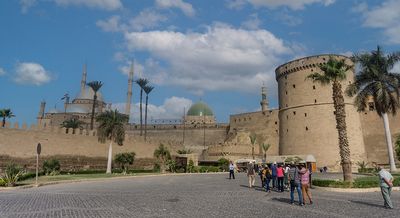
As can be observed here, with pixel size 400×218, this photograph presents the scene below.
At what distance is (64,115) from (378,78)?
6575 centimetres

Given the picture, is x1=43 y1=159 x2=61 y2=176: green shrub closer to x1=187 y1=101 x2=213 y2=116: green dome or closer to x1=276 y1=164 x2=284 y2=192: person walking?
x1=276 y1=164 x2=284 y2=192: person walking

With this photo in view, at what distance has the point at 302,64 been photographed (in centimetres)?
4494

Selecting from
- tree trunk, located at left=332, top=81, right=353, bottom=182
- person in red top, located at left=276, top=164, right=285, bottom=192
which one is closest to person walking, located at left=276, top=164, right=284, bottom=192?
person in red top, located at left=276, top=164, right=285, bottom=192

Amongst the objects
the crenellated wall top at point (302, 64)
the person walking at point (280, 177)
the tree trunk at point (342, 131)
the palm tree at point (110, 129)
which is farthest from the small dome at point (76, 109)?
the person walking at point (280, 177)

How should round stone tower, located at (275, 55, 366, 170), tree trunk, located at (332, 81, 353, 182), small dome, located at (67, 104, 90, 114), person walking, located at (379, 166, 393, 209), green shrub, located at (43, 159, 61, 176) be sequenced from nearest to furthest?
Result: person walking, located at (379, 166, 393, 209) < tree trunk, located at (332, 81, 353, 182) < green shrub, located at (43, 159, 61, 176) < round stone tower, located at (275, 55, 366, 170) < small dome, located at (67, 104, 90, 114)

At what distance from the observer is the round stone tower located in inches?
1705

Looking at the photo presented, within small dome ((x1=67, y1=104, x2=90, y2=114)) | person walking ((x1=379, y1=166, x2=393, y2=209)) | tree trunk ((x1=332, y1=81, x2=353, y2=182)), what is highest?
small dome ((x1=67, y1=104, x2=90, y2=114))

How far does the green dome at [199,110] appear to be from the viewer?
283 ft

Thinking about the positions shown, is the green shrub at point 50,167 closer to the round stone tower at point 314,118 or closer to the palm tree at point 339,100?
the palm tree at point 339,100

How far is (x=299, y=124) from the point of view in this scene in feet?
150

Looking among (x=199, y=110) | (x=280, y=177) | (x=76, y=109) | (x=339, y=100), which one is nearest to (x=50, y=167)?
(x=280, y=177)

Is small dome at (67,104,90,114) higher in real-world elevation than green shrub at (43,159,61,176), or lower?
higher

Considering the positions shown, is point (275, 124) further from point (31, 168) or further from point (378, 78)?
point (31, 168)

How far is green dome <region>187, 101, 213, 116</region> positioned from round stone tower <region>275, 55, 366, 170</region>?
133 feet
